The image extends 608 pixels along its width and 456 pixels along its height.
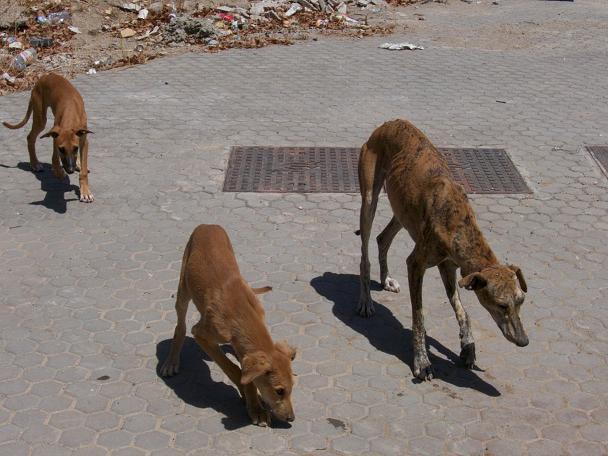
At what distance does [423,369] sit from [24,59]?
11.1 meters

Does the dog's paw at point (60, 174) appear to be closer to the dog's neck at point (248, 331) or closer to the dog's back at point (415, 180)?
the dog's back at point (415, 180)

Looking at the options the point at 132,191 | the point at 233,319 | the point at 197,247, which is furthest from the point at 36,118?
the point at 233,319

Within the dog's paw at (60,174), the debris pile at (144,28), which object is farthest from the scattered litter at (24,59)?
the dog's paw at (60,174)

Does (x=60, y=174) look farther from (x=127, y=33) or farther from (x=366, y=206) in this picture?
(x=127, y=33)

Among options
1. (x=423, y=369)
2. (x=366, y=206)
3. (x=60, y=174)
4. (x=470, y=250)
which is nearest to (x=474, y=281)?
(x=470, y=250)

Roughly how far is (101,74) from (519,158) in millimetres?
7540

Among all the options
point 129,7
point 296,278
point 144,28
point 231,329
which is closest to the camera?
point 231,329

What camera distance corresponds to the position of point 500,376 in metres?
7.15

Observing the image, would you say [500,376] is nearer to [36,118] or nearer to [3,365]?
[3,365]

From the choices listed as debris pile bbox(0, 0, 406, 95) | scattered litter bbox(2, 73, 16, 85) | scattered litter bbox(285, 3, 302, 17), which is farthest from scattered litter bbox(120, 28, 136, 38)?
scattered litter bbox(285, 3, 302, 17)

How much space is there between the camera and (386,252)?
8.47 meters

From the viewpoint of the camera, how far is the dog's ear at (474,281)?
655 cm

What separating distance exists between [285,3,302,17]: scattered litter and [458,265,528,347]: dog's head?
1308 cm

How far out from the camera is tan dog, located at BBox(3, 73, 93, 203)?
34.0ft
